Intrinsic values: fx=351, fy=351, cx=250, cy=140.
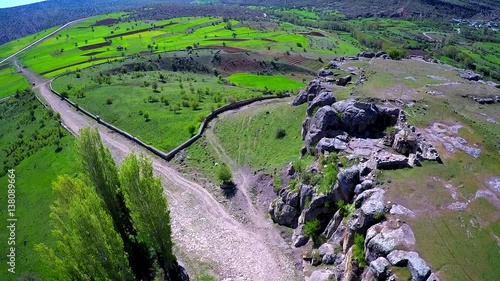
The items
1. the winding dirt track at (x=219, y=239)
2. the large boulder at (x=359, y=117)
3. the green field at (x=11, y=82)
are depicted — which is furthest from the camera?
the green field at (x=11, y=82)

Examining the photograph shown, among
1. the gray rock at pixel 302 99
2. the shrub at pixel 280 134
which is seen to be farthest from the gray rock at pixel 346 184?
the gray rock at pixel 302 99

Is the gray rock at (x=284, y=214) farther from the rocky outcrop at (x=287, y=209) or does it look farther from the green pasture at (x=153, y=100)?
the green pasture at (x=153, y=100)

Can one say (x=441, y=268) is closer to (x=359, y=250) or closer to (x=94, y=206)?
(x=359, y=250)

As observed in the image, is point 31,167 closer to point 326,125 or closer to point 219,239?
point 219,239

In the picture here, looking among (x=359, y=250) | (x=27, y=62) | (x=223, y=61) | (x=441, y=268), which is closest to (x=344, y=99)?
(x=359, y=250)

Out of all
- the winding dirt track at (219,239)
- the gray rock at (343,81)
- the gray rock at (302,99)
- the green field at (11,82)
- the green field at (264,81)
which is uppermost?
the gray rock at (343,81)

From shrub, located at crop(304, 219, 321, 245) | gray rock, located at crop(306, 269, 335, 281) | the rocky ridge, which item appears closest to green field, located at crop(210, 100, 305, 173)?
the rocky ridge

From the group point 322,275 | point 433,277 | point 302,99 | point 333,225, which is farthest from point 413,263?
point 302,99
